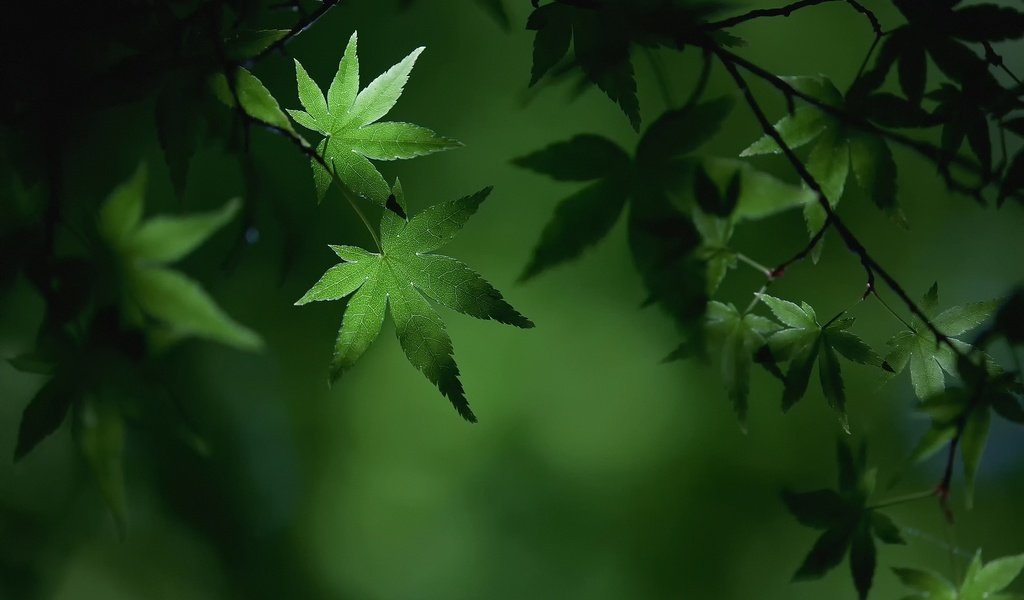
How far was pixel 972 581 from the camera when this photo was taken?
692 millimetres

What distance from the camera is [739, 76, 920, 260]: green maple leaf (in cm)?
67

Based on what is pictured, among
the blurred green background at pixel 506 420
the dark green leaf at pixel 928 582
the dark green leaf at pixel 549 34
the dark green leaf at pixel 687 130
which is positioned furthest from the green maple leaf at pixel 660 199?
→ the blurred green background at pixel 506 420

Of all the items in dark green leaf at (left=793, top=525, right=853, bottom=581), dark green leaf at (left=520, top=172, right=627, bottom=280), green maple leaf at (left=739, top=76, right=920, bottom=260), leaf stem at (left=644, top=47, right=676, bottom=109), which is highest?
leaf stem at (left=644, top=47, right=676, bottom=109)

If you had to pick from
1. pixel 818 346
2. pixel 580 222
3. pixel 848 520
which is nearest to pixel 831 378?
pixel 818 346

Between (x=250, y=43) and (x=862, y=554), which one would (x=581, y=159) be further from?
(x=862, y=554)

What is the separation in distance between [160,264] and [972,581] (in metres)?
0.79

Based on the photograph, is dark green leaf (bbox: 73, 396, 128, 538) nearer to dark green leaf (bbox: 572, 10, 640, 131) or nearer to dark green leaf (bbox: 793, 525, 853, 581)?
dark green leaf (bbox: 572, 10, 640, 131)

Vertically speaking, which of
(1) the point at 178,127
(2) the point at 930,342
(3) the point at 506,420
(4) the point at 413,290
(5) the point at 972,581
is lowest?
(3) the point at 506,420

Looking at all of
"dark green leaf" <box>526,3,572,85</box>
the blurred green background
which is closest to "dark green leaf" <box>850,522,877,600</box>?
"dark green leaf" <box>526,3,572,85</box>

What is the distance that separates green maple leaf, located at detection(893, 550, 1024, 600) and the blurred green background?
2.58 metres

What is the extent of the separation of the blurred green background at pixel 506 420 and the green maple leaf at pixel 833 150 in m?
2.57

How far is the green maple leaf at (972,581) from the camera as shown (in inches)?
27.0

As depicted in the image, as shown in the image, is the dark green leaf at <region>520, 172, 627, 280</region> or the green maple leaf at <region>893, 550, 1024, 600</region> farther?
the green maple leaf at <region>893, 550, 1024, 600</region>

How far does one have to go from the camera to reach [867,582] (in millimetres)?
645
